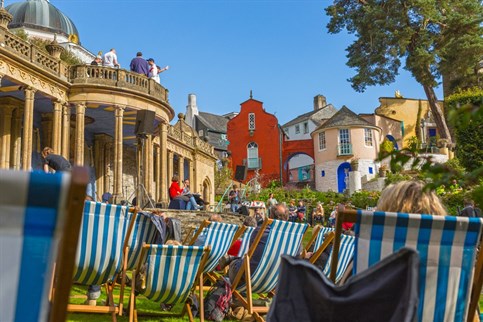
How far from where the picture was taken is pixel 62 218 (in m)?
1.55

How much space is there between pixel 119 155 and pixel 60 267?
2327cm

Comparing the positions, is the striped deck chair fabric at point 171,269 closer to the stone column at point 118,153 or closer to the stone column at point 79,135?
the stone column at point 79,135

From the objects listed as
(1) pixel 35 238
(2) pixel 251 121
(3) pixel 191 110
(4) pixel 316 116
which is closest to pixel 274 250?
(1) pixel 35 238

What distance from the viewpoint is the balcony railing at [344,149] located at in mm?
50438

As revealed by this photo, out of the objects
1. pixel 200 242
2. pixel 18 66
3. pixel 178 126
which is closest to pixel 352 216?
pixel 200 242

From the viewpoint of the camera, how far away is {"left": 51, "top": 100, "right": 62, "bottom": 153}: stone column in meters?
Result: 22.4

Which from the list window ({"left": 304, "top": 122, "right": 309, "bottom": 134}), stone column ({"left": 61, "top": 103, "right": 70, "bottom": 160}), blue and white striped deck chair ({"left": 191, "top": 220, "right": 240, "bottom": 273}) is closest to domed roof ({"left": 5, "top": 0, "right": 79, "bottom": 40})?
stone column ({"left": 61, "top": 103, "right": 70, "bottom": 160})

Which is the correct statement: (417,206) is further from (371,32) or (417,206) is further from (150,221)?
(371,32)

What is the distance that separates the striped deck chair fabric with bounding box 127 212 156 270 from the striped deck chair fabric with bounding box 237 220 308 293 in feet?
3.99

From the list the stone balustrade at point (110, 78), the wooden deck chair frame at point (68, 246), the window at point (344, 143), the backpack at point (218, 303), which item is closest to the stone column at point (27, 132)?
the stone balustrade at point (110, 78)

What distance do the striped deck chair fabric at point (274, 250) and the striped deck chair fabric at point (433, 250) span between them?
3.07 m

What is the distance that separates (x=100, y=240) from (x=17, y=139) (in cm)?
1971

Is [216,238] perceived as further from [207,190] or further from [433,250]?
Answer: [207,190]

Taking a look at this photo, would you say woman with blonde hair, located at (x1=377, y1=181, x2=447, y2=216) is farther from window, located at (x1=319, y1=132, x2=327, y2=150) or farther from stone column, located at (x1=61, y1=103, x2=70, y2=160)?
window, located at (x1=319, y1=132, x2=327, y2=150)
